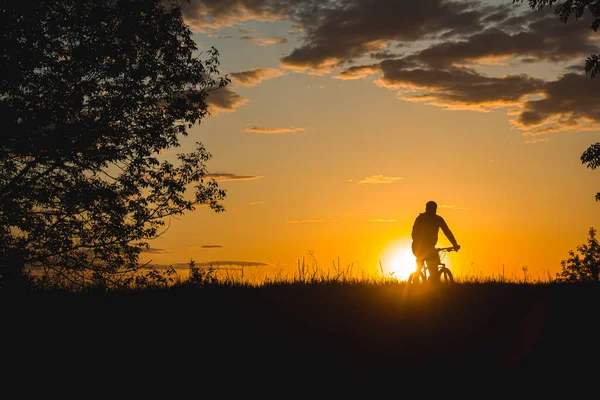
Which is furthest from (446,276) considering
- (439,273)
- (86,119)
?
(86,119)

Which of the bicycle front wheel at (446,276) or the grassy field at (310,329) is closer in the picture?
the grassy field at (310,329)

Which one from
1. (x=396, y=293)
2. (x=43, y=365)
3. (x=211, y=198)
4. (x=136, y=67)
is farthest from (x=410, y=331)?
(x=136, y=67)

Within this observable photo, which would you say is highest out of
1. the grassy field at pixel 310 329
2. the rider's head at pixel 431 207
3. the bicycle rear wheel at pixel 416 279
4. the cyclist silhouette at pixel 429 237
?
the rider's head at pixel 431 207

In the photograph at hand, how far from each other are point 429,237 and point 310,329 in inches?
203

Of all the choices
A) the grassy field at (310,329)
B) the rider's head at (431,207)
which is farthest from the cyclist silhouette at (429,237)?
the grassy field at (310,329)

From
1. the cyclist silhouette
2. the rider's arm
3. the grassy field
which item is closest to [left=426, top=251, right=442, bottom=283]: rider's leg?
the cyclist silhouette

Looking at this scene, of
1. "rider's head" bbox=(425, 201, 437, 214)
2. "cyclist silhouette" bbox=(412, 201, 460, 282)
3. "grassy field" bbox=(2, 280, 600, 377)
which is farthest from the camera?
"rider's head" bbox=(425, 201, 437, 214)

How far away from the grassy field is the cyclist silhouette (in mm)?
1035

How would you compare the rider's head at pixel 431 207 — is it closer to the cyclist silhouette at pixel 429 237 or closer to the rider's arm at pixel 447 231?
the cyclist silhouette at pixel 429 237

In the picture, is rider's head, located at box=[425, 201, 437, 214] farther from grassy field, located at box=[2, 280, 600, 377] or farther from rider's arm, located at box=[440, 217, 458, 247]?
grassy field, located at box=[2, 280, 600, 377]

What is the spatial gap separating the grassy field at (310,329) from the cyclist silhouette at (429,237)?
104 centimetres

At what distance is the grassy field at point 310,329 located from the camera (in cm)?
934

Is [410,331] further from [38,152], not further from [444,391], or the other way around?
[38,152]

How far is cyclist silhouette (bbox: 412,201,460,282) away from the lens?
589 inches
